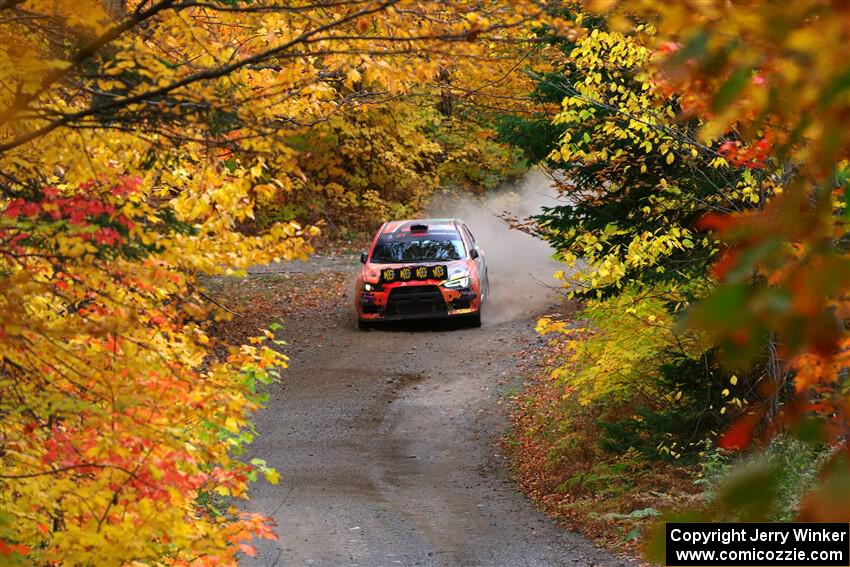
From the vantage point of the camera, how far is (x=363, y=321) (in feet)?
61.2

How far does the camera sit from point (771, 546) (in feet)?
18.3

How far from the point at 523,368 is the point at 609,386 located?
18.3 feet

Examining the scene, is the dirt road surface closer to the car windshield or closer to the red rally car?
the red rally car

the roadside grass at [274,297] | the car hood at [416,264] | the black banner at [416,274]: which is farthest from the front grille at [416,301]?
the roadside grass at [274,297]

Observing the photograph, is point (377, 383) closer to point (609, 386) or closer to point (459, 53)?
point (609, 386)

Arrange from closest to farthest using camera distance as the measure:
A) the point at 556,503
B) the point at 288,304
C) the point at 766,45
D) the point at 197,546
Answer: the point at 766,45, the point at 197,546, the point at 556,503, the point at 288,304

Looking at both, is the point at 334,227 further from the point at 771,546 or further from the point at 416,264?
the point at 416,264

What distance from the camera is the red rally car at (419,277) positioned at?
57.9 feet

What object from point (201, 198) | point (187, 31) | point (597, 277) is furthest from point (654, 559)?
point (597, 277)

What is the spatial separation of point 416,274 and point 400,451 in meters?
5.28

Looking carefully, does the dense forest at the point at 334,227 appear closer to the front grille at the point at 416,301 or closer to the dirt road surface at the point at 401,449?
the dirt road surface at the point at 401,449

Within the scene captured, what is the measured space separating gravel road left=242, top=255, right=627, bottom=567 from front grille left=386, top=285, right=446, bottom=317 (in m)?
0.58

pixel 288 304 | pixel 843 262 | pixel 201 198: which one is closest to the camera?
pixel 843 262

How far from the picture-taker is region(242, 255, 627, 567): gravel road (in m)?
9.41
